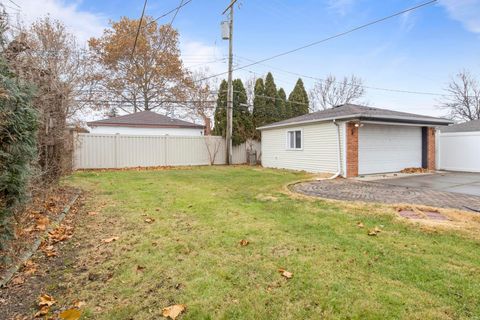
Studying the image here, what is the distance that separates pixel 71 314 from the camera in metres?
2.30

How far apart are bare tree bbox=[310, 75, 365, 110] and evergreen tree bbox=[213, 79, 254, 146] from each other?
57.6 feet

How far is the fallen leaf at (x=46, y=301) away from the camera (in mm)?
2465

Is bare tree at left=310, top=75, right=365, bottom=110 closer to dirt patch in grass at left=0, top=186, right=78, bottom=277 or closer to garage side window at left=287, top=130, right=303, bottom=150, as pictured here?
garage side window at left=287, top=130, right=303, bottom=150

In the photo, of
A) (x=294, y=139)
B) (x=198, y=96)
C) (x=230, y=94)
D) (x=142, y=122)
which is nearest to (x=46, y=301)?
(x=294, y=139)

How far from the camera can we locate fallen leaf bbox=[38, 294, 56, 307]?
246cm

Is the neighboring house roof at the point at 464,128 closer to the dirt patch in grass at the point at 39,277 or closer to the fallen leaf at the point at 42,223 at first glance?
the dirt patch in grass at the point at 39,277

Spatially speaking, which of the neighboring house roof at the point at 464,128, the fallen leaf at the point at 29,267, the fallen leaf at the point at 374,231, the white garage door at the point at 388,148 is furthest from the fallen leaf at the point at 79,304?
the neighboring house roof at the point at 464,128

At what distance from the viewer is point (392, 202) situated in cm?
622

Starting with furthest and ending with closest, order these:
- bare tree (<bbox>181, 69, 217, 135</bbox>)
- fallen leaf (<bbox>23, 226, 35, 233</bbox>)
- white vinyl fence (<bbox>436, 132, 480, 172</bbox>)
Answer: bare tree (<bbox>181, 69, 217, 135</bbox>) < white vinyl fence (<bbox>436, 132, 480, 172</bbox>) < fallen leaf (<bbox>23, 226, 35, 233</bbox>)

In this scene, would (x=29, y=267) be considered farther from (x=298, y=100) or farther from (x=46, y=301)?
(x=298, y=100)

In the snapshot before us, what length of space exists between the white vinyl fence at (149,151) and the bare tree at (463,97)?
2343 cm

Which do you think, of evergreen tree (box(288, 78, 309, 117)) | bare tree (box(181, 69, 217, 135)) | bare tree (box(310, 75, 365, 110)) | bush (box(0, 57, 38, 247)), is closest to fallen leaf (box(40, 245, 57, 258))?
bush (box(0, 57, 38, 247))

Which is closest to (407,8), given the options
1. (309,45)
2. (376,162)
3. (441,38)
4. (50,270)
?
(309,45)

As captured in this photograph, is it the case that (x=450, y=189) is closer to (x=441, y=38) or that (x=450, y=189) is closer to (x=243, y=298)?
(x=243, y=298)
